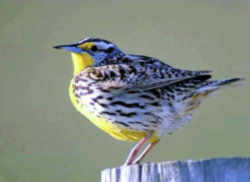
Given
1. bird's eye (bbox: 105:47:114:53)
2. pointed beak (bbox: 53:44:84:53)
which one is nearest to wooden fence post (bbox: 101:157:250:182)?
pointed beak (bbox: 53:44:84:53)

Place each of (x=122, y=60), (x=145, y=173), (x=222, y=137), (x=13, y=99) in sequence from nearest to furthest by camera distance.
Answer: (x=145, y=173) → (x=122, y=60) → (x=222, y=137) → (x=13, y=99)

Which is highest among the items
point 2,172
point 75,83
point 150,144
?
point 75,83

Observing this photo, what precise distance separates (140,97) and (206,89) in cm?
30

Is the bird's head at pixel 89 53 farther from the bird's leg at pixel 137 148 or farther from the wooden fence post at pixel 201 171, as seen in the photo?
the wooden fence post at pixel 201 171

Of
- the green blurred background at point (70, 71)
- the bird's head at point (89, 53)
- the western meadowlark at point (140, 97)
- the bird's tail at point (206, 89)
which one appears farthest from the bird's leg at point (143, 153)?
the green blurred background at point (70, 71)

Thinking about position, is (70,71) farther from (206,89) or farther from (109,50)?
(206,89)

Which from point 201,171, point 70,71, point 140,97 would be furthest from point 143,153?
point 70,71

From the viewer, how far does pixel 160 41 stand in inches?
265

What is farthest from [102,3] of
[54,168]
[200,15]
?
[54,168]

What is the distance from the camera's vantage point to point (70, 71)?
6387 mm

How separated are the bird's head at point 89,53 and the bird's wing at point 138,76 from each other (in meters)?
0.18

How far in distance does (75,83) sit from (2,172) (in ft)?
4.90

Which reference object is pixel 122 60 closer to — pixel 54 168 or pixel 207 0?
pixel 54 168

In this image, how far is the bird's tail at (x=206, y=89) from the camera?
3.92 metres
